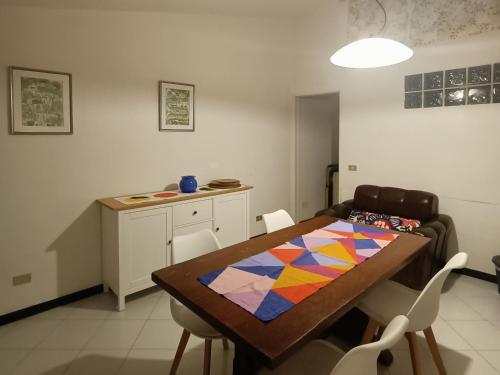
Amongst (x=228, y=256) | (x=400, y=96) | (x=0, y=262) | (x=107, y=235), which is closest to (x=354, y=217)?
(x=400, y=96)

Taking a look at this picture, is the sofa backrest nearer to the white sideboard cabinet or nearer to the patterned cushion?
the patterned cushion

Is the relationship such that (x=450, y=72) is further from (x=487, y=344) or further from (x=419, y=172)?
(x=487, y=344)

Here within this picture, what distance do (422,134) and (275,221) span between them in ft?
6.82

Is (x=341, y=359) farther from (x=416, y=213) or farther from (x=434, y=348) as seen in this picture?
(x=416, y=213)

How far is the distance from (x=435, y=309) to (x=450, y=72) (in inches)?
102

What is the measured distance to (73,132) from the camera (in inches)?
103

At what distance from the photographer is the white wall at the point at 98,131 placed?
2.38 meters

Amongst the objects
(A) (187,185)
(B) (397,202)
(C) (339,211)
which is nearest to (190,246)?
(A) (187,185)

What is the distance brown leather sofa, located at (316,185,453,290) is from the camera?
2.61 meters

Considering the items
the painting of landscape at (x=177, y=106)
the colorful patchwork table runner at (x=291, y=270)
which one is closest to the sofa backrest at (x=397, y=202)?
the colorful patchwork table runner at (x=291, y=270)

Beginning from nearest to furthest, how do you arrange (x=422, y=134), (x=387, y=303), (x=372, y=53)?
(x=387, y=303), (x=372, y=53), (x=422, y=134)

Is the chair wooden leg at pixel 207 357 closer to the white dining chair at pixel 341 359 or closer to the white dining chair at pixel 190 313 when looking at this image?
the white dining chair at pixel 190 313

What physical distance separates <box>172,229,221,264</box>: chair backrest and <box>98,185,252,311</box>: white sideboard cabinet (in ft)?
2.76

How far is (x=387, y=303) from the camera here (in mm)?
1755
